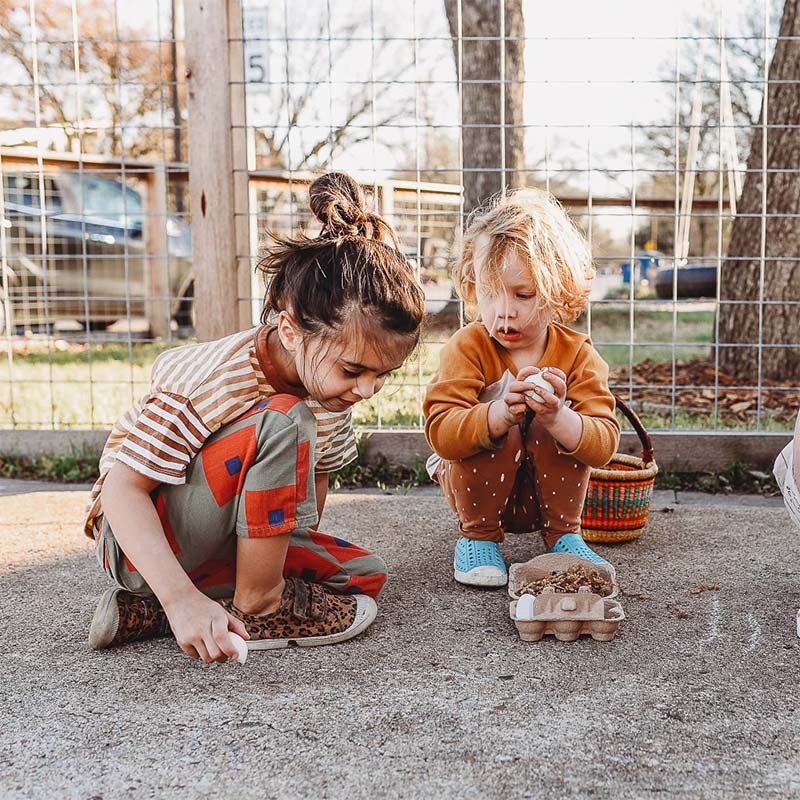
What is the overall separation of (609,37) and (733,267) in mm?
2179

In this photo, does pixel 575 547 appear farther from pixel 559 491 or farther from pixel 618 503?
pixel 618 503

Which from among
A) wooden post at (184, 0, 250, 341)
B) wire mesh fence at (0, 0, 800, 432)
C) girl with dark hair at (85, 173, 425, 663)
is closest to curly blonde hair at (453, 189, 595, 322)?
wire mesh fence at (0, 0, 800, 432)

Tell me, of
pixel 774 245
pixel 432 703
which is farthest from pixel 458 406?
pixel 774 245

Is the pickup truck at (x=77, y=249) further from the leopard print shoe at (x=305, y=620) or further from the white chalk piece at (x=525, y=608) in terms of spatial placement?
the white chalk piece at (x=525, y=608)

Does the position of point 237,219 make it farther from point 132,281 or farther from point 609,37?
point 132,281

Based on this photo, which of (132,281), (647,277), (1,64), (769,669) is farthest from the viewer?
(647,277)

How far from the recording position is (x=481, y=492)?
2.33 meters

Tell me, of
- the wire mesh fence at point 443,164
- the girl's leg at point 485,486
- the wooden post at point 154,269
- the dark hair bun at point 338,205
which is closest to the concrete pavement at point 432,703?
the girl's leg at point 485,486

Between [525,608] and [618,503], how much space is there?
0.72 meters

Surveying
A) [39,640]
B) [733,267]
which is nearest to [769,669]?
[39,640]

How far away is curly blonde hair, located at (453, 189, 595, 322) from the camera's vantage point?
220cm

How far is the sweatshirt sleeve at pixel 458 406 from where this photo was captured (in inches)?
85.7

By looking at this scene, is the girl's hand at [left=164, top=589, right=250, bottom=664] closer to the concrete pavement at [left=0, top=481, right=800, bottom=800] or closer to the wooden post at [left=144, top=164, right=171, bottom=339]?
the concrete pavement at [left=0, top=481, right=800, bottom=800]

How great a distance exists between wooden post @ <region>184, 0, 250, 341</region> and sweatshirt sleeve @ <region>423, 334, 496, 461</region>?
1164 mm
